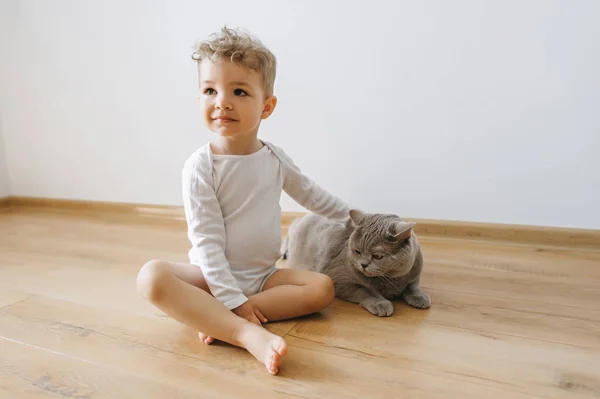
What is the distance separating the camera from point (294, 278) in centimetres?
107

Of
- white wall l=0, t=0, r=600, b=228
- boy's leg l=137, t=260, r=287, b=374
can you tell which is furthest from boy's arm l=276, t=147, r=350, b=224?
white wall l=0, t=0, r=600, b=228

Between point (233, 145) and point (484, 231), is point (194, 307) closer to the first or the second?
point (233, 145)

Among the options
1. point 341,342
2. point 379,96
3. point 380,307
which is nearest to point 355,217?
point 380,307

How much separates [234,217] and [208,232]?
0.07m

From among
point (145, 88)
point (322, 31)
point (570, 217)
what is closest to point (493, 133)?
point (570, 217)

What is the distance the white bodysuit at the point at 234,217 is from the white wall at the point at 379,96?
2.20 feet

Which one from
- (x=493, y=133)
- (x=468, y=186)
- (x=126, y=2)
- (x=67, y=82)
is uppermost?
(x=126, y=2)

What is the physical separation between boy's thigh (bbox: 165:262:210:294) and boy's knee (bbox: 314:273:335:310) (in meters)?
0.24

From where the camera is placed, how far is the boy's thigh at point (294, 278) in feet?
3.46

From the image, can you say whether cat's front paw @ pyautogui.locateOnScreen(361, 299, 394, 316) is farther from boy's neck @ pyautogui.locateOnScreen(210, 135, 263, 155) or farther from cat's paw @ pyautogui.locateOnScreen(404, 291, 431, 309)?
boy's neck @ pyautogui.locateOnScreen(210, 135, 263, 155)

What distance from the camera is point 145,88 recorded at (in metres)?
2.02

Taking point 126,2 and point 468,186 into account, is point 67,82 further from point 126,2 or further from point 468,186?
point 468,186

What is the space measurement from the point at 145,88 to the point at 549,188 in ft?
5.37

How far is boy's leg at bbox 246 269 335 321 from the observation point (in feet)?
3.32
